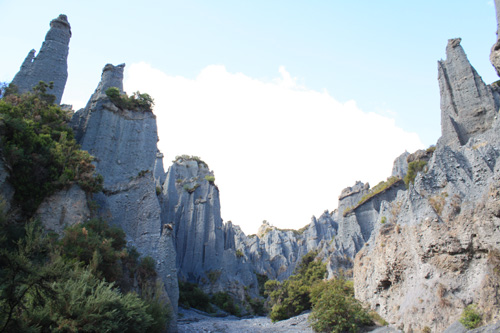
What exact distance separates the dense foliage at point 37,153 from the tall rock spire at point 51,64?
14.8 ft

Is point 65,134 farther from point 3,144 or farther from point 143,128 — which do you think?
point 143,128

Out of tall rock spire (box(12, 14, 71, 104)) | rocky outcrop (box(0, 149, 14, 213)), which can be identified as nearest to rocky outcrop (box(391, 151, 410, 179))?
tall rock spire (box(12, 14, 71, 104))

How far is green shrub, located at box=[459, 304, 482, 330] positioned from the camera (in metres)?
12.9

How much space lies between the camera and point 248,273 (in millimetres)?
55312

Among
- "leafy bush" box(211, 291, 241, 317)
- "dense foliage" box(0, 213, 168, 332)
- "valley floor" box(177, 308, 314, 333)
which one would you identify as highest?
"leafy bush" box(211, 291, 241, 317)

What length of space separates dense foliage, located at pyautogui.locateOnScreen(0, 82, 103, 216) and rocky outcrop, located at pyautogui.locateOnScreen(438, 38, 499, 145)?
104 feet

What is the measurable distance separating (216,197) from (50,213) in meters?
37.8

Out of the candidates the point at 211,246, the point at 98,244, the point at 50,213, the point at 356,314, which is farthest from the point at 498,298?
the point at 211,246

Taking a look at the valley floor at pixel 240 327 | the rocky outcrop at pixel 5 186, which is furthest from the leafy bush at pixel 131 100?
the valley floor at pixel 240 327

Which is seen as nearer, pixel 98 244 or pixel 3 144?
pixel 98 244

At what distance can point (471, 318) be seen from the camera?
13.1m

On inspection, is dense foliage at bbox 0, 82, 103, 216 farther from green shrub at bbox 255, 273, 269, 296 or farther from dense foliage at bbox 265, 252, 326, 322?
green shrub at bbox 255, 273, 269, 296

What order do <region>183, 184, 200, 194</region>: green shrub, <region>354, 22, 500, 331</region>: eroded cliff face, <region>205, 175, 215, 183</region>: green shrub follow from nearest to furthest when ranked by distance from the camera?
1. <region>354, 22, 500, 331</region>: eroded cliff face
2. <region>183, 184, 200, 194</region>: green shrub
3. <region>205, 175, 215, 183</region>: green shrub

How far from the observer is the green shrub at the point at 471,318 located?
12852mm
